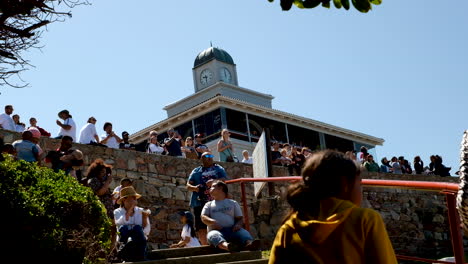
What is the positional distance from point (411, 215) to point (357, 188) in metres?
16.3

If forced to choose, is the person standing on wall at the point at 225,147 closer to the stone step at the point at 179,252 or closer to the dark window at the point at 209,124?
the stone step at the point at 179,252

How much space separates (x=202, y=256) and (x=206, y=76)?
3601 centimetres

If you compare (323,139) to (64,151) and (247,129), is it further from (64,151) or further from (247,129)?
(64,151)

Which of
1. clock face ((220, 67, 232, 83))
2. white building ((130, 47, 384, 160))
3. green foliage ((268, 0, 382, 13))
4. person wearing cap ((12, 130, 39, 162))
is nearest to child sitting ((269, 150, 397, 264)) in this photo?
green foliage ((268, 0, 382, 13))

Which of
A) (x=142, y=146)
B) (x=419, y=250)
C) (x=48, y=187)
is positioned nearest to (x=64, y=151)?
(x=48, y=187)

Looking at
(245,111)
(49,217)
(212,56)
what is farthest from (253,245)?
(212,56)

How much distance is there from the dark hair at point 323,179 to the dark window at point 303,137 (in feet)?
114

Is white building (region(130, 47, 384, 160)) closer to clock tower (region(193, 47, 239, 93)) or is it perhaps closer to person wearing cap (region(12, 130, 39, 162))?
clock tower (region(193, 47, 239, 93))

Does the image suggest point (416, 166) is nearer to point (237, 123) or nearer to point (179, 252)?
point (237, 123)

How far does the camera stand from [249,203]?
1759 centimetres

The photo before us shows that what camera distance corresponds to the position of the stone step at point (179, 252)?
9.48m

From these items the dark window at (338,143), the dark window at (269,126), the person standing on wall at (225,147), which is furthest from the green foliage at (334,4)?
the dark window at (338,143)

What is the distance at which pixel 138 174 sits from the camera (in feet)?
53.4

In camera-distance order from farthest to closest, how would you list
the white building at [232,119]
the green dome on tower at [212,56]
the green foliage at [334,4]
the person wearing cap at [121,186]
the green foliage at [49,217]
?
1. the green dome on tower at [212,56]
2. the white building at [232,119]
3. the person wearing cap at [121,186]
4. the green foliage at [49,217]
5. the green foliage at [334,4]
